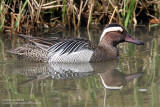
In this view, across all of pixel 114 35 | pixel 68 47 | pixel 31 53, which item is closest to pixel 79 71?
pixel 68 47

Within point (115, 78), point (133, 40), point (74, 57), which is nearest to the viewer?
point (115, 78)

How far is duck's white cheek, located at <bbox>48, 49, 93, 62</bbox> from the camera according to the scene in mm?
7461

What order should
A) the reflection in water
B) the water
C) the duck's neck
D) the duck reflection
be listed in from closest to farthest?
1. the water
2. the reflection in water
3. the duck reflection
4. the duck's neck

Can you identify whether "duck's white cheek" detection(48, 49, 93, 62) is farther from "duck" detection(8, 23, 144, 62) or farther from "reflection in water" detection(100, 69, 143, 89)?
"reflection in water" detection(100, 69, 143, 89)

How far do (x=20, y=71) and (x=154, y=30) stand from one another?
15.4ft

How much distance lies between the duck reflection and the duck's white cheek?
0.40 feet

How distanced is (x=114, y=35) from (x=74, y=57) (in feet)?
3.51

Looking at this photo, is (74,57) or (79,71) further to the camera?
(74,57)

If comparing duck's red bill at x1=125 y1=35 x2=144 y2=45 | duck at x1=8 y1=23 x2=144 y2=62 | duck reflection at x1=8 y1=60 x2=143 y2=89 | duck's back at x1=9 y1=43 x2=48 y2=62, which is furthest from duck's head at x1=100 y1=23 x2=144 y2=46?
duck's back at x1=9 y1=43 x2=48 y2=62

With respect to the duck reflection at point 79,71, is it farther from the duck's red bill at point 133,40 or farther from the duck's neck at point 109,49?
the duck's red bill at point 133,40

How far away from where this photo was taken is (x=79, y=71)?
6.72 metres

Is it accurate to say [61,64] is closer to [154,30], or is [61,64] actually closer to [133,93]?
[133,93]

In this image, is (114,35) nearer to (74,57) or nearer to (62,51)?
(74,57)

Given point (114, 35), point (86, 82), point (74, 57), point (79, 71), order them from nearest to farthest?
1. point (86, 82)
2. point (79, 71)
3. point (74, 57)
4. point (114, 35)
